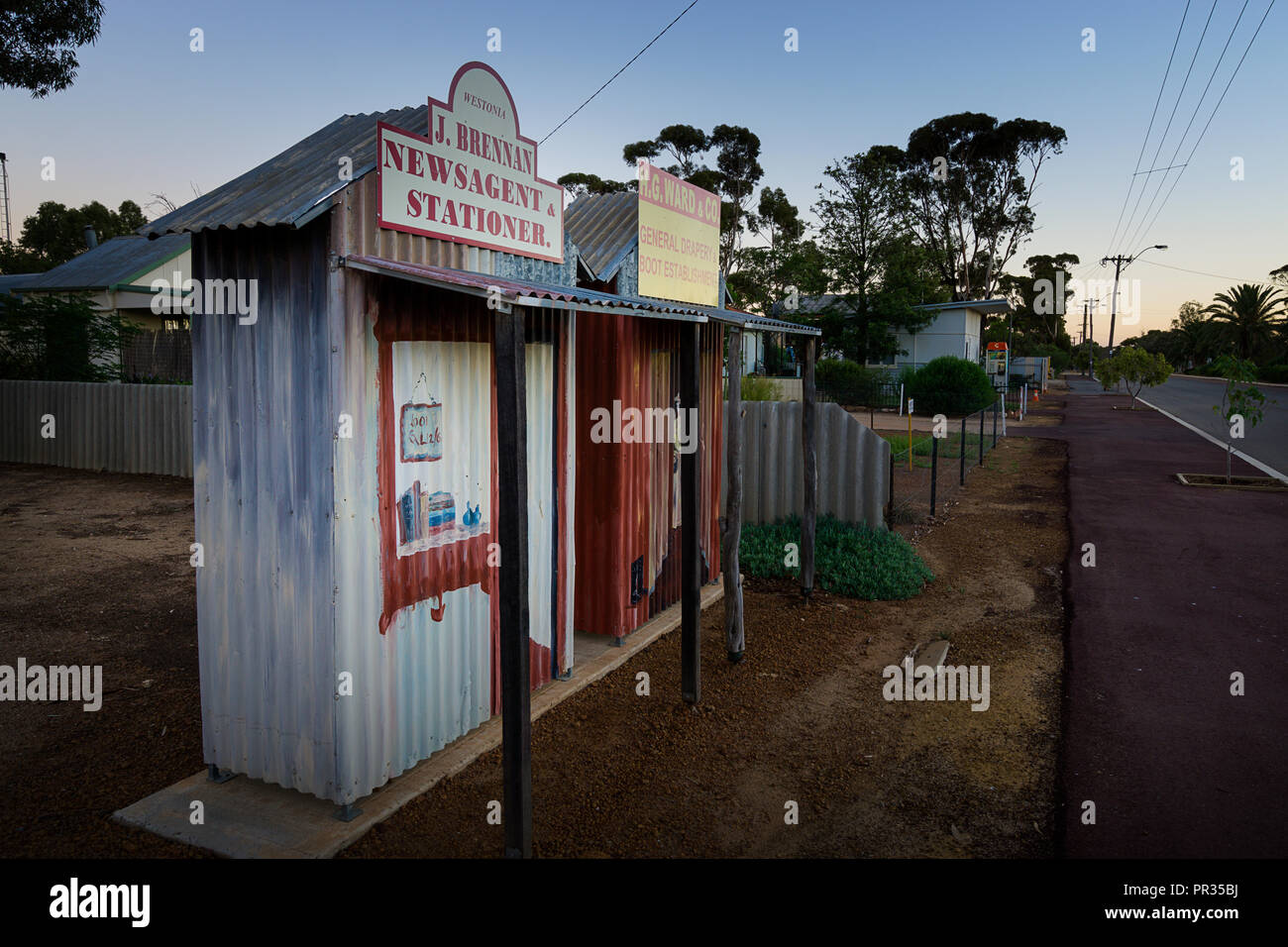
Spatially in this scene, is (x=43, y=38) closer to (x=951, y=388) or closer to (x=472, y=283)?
(x=472, y=283)

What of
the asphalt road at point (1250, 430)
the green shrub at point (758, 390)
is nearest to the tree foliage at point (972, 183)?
the asphalt road at point (1250, 430)

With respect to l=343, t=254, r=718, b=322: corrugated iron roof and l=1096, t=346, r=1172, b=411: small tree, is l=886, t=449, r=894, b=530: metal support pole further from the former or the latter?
l=1096, t=346, r=1172, b=411: small tree

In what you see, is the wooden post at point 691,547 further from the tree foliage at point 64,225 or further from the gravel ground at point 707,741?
the tree foliage at point 64,225

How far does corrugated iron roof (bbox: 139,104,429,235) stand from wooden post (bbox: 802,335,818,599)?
4439 mm

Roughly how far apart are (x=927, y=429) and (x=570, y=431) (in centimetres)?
2063

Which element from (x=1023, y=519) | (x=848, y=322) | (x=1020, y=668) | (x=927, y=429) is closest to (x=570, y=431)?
(x=1020, y=668)

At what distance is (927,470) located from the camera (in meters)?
16.7

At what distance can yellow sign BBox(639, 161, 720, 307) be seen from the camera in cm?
697

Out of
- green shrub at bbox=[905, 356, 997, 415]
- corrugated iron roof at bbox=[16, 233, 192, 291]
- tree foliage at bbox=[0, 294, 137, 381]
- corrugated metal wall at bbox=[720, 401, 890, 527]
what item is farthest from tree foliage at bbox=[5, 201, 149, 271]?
corrugated metal wall at bbox=[720, 401, 890, 527]

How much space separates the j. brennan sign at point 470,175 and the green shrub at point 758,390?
12.8 m

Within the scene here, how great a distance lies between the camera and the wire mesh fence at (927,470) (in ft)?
40.1

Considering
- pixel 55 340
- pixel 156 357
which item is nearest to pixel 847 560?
pixel 156 357

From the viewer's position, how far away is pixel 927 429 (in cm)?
2498

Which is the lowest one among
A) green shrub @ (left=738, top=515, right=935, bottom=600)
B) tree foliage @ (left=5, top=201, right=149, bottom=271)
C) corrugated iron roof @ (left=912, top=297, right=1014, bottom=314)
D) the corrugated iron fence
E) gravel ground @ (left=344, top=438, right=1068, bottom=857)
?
gravel ground @ (left=344, top=438, right=1068, bottom=857)
